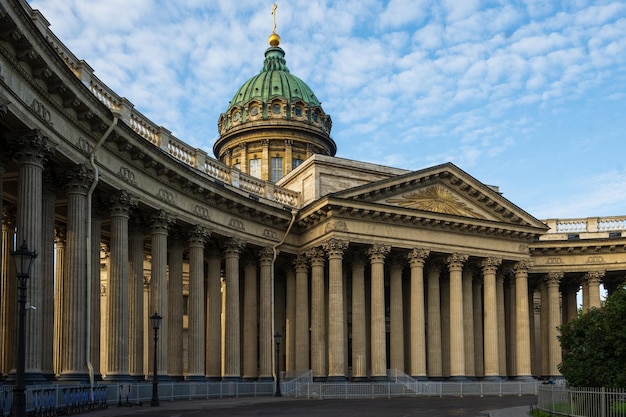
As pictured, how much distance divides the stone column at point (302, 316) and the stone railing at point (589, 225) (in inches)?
846

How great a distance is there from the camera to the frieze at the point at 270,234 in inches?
1957

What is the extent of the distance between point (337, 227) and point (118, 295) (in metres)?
17.5

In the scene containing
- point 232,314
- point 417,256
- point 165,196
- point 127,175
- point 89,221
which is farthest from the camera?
point 417,256

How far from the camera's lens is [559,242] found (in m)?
61.4

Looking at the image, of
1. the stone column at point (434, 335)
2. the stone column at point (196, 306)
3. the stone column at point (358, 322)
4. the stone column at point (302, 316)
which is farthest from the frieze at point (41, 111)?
the stone column at point (434, 335)

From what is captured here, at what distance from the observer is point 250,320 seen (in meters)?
50.2

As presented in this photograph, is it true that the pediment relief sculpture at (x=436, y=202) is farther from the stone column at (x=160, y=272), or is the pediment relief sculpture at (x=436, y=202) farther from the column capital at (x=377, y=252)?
the stone column at (x=160, y=272)

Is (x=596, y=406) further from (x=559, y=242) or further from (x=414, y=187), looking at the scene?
(x=559, y=242)

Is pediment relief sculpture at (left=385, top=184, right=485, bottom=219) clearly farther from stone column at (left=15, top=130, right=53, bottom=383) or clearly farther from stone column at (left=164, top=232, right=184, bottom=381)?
stone column at (left=15, top=130, right=53, bottom=383)

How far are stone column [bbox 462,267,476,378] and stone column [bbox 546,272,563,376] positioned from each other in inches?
294

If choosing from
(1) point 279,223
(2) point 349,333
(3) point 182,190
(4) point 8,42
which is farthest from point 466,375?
(4) point 8,42

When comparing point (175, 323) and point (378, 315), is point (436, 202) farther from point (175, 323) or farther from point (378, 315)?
point (175, 323)

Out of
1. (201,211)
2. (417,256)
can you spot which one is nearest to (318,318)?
(417,256)

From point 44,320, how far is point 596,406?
19.7 meters
